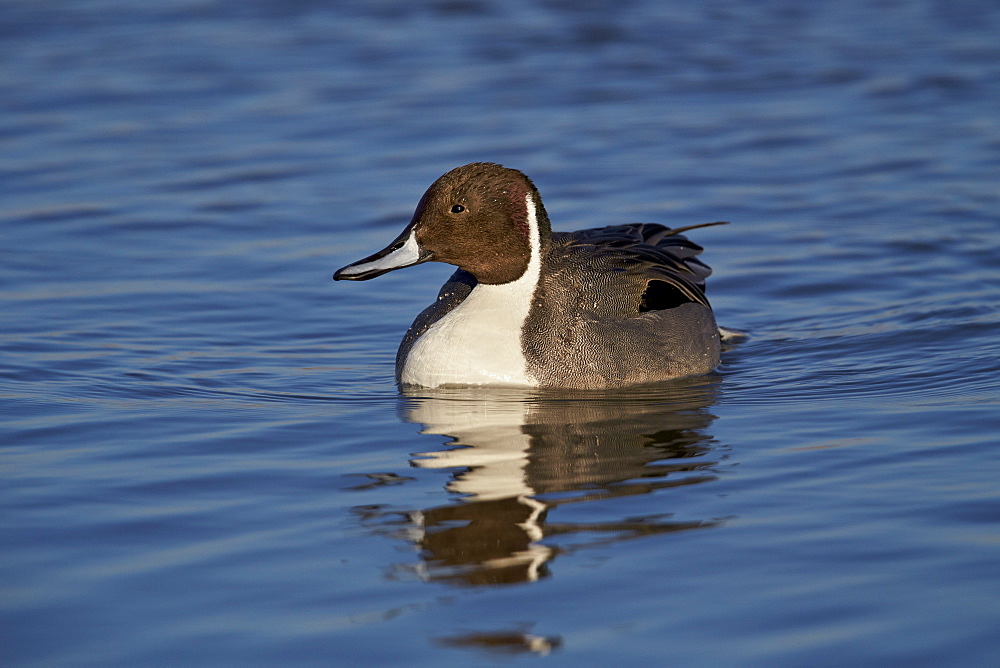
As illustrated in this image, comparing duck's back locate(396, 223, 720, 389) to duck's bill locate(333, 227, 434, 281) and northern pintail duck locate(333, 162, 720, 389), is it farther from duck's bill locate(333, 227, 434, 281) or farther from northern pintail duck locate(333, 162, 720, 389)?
duck's bill locate(333, 227, 434, 281)

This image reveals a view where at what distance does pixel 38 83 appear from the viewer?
14297 millimetres

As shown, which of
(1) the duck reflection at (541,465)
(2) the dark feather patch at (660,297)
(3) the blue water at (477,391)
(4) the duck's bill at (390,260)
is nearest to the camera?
(3) the blue water at (477,391)

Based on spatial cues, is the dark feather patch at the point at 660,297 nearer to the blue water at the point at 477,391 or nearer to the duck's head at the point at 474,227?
the blue water at the point at 477,391

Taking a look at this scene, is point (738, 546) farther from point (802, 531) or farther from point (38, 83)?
point (38, 83)

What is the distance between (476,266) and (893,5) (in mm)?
13227

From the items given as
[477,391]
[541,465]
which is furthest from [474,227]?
[541,465]

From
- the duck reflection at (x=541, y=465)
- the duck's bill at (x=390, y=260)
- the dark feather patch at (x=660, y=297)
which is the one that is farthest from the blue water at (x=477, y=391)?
the duck's bill at (x=390, y=260)

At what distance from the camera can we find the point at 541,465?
5.54m

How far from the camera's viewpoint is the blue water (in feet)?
13.7

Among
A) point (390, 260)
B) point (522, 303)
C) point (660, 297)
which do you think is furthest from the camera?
point (660, 297)

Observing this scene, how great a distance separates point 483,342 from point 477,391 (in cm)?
25

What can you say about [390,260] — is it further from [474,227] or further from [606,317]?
[606,317]

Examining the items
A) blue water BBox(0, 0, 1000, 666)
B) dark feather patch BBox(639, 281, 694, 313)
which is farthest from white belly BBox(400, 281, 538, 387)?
dark feather patch BBox(639, 281, 694, 313)

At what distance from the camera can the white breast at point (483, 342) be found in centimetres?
682
